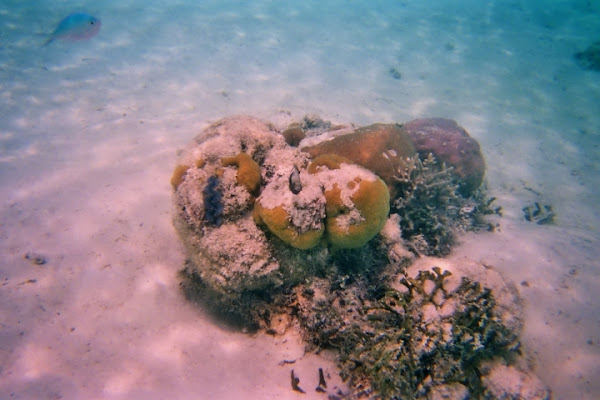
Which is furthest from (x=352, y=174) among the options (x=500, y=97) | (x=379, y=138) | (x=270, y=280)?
(x=500, y=97)

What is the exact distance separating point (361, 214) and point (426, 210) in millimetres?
2329

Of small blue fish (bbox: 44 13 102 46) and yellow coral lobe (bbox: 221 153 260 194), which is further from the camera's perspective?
small blue fish (bbox: 44 13 102 46)

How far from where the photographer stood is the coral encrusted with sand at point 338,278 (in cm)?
324

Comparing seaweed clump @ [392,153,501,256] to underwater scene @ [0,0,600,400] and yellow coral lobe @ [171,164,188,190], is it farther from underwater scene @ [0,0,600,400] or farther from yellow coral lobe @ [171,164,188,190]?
yellow coral lobe @ [171,164,188,190]

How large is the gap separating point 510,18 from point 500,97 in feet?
38.1

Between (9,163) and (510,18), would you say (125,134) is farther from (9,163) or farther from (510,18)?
(510,18)

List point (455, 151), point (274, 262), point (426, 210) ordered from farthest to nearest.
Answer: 1. point (455, 151)
2. point (426, 210)
3. point (274, 262)

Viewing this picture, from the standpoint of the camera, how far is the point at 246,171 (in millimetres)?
3441

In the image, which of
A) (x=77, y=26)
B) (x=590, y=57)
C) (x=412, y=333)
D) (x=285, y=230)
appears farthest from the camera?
(x=590, y=57)

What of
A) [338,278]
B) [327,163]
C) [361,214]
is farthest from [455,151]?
[338,278]

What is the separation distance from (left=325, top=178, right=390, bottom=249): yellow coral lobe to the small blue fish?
23.7 feet

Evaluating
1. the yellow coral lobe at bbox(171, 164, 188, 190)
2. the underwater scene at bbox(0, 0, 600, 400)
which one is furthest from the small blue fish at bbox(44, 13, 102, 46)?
the yellow coral lobe at bbox(171, 164, 188, 190)

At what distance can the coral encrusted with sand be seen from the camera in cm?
324

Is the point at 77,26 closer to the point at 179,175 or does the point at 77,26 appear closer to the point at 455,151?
the point at 179,175
